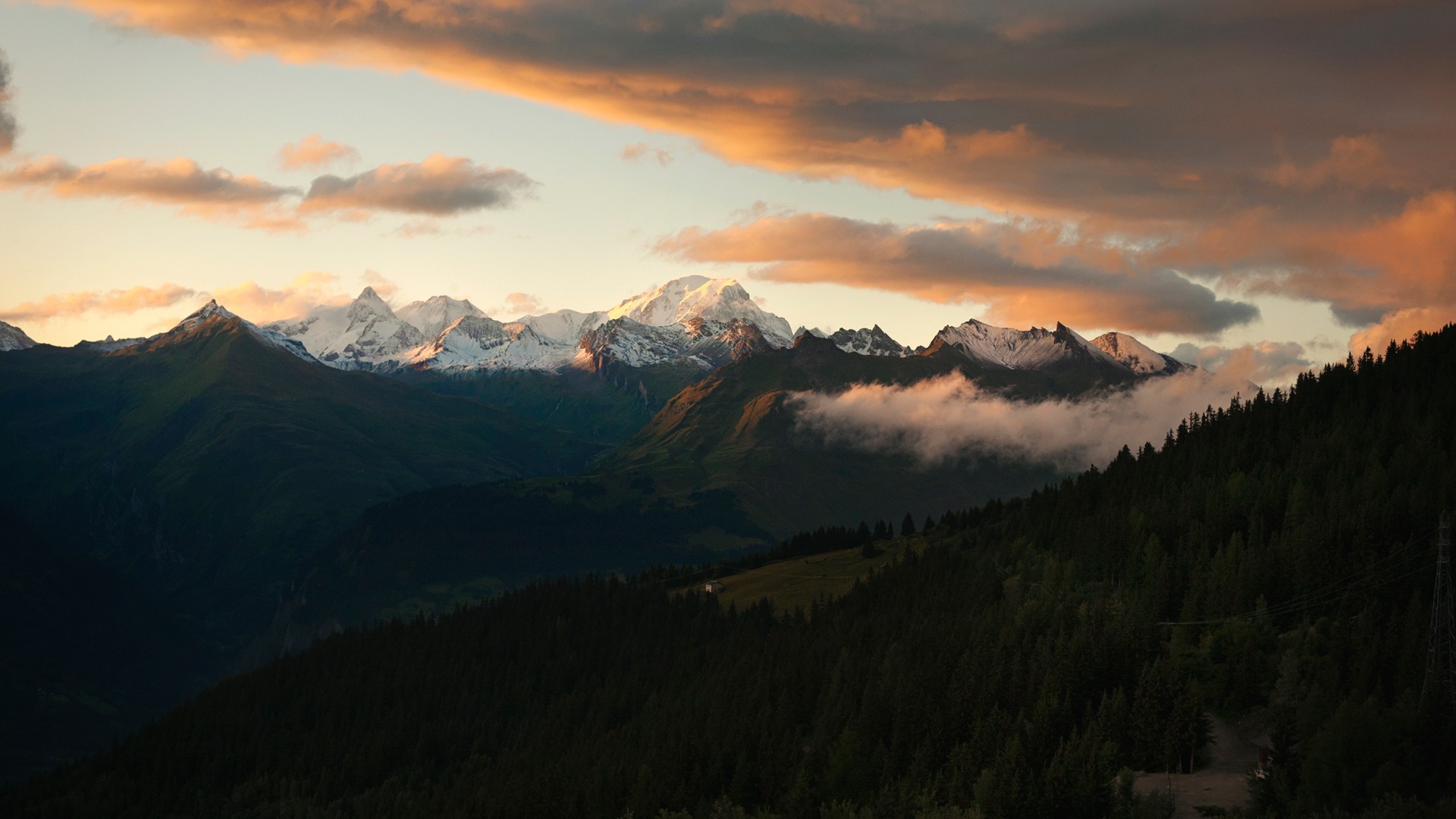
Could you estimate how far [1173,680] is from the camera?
176500 mm

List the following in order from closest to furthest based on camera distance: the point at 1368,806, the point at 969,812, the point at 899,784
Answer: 1. the point at 1368,806
2. the point at 969,812
3. the point at 899,784

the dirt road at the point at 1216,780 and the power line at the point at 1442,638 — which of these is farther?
the dirt road at the point at 1216,780

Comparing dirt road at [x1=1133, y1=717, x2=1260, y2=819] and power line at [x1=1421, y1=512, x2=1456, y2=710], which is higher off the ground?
power line at [x1=1421, y1=512, x2=1456, y2=710]

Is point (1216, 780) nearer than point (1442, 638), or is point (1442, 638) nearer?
point (1216, 780)

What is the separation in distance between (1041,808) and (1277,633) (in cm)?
5611

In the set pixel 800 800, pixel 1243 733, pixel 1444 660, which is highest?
pixel 1444 660

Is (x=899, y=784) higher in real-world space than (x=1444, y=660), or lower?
lower

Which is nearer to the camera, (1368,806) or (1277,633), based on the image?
(1368,806)

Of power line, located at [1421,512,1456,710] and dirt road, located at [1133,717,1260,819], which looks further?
dirt road, located at [1133,717,1260,819]

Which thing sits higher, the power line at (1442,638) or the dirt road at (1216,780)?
the power line at (1442,638)

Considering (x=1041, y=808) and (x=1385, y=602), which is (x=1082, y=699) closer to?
(x=1041, y=808)

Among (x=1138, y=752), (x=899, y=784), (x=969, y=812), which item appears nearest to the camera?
(x=969, y=812)

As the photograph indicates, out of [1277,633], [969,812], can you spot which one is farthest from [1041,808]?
[1277,633]

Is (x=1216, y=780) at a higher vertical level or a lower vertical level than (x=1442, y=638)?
lower
